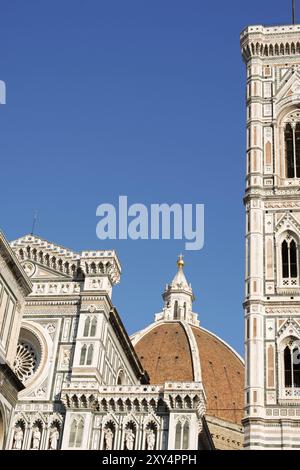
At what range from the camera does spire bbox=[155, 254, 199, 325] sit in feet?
234

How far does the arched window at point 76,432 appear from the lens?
28548mm

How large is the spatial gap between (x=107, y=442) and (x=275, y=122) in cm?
1374

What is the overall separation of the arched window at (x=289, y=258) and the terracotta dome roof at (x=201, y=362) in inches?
1240

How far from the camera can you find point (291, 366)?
84.8ft

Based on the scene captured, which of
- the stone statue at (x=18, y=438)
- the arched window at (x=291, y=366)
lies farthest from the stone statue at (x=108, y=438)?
the arched window at (x=291, y=366)

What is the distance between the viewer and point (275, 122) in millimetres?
30953

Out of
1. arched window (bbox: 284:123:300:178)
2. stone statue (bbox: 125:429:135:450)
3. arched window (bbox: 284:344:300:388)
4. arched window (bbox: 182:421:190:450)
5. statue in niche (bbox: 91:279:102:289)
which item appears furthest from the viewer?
statue in niche (bbox: 91:279:102:289)

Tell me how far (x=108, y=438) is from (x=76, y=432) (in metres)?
1.19

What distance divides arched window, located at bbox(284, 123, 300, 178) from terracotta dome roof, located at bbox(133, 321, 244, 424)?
31.0 metres

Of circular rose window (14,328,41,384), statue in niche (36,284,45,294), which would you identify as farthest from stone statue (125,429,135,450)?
statue in niche (36,284,45,294)

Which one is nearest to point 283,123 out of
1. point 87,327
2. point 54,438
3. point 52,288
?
point 87,327

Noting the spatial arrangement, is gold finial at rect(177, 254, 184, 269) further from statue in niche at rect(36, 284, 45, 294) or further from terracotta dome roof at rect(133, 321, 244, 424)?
statue in niche at rect(36, 284, 45, 294)

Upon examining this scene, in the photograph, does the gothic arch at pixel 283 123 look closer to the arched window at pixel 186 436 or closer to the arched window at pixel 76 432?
the arched window at pixel 186 436
